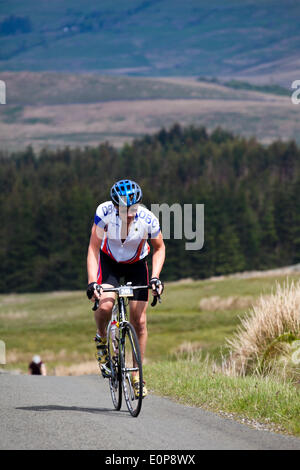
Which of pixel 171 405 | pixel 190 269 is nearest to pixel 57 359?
pixel 171 405

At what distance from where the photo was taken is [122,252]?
31.0ft

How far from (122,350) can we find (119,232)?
Answer: 1.35 meters

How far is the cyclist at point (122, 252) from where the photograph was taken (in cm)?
937

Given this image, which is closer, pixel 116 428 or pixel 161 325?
pixel 116 428

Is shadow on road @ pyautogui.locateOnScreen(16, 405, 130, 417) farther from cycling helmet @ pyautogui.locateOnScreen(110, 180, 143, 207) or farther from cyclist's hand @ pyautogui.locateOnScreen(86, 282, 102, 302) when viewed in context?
cycling helmet @ pyautogui.locateOnScreen(110, 180, 143, 207)

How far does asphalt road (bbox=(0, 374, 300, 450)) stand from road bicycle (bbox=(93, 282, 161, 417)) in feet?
0.69

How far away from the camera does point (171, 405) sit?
33.0ft

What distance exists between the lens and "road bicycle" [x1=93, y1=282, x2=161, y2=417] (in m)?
8.81

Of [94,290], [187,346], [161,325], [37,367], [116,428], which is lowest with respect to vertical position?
[161,325]

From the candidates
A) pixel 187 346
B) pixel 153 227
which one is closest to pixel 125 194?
pixel 153 227

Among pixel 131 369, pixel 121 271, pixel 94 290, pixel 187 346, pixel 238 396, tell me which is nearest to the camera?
pixel 131 369

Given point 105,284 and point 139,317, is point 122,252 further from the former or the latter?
point 139,317

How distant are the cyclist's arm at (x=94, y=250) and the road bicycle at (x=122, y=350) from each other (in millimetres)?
293
